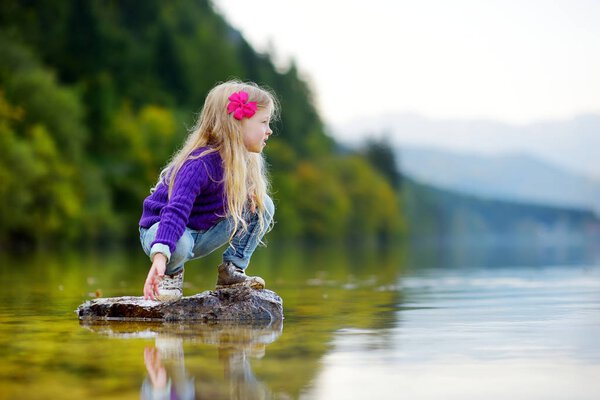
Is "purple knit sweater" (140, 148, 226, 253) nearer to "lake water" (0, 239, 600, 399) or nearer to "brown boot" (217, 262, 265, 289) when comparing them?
"brown boot" (217, 262, 265, 289)

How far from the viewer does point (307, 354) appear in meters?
4.25

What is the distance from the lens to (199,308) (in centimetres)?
599

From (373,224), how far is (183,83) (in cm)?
2692

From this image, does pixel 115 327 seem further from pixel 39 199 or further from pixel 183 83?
pixel 183 83

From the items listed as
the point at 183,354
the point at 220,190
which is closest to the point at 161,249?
the point at 220,190

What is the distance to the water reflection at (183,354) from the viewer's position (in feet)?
10.8

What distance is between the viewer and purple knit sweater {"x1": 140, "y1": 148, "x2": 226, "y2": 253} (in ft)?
19.0

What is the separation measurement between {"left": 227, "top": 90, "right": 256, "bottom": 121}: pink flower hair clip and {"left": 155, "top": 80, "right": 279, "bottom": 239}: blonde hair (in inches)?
1.6

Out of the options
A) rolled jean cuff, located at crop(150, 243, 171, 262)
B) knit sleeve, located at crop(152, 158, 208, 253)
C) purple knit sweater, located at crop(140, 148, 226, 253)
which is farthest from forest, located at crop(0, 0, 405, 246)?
rolled jean cuff, located at crop(150, 243, 171, 262)

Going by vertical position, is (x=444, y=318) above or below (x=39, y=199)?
below

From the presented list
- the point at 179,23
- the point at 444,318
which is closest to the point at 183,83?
the point at 179,23

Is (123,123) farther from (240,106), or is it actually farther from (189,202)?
(189,202)

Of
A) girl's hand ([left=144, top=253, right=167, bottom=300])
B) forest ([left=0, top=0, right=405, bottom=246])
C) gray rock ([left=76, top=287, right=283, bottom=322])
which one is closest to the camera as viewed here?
girl's hand ([left=144, top=253, right=167, bottom=300])

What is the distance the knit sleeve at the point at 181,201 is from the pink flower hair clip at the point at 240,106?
1.35 ft
